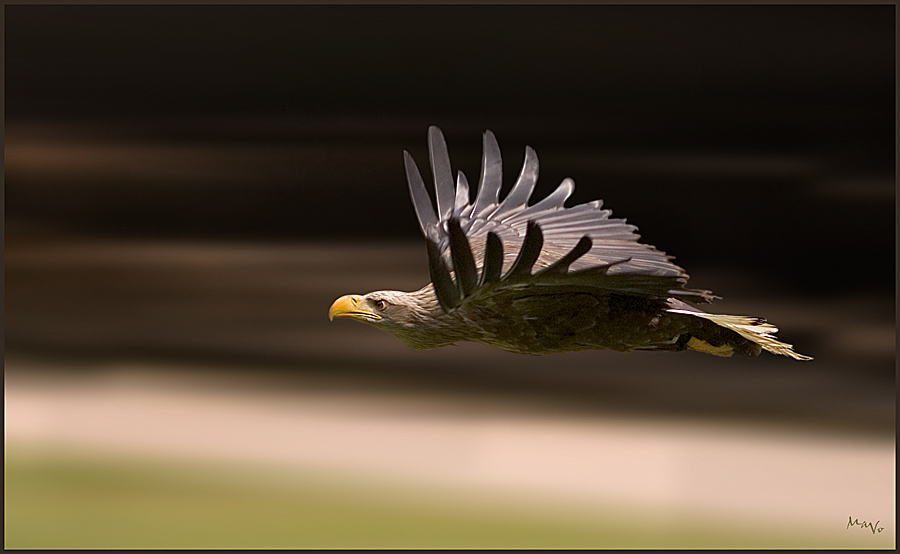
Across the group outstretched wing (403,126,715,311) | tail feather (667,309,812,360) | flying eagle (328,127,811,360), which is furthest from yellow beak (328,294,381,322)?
tail feather (667,309,812,360)

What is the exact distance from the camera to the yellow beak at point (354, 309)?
2.92 meters

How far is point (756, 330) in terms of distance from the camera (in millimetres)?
2867

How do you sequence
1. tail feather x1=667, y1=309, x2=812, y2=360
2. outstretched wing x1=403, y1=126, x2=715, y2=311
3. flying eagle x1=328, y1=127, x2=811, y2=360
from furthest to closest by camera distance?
1. tail feather x1=667, y1=309, x2=812, y2=360
2. flying eagle x1=328, y1=127, x2=811, y2=360
3. outstretched wing x1=403, y1=126, x2=715, y2=311

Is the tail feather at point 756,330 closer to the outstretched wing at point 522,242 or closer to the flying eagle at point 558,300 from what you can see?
the flying eagle at point 558,300

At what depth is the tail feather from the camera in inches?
112

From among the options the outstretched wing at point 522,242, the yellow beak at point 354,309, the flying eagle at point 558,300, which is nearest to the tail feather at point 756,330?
the flying eagle at point 558,300

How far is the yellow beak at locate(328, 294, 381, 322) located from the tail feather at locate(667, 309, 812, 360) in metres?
1.03

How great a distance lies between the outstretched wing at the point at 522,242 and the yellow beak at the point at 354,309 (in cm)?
29

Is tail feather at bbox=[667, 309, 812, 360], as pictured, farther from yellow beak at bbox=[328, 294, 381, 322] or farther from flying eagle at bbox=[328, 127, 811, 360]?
yellow beak at bbox=[328, 294, 381, 322]

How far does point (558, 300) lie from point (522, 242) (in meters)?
0.22

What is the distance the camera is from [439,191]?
3.12m

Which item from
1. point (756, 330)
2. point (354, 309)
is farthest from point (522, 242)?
point (756, 330)


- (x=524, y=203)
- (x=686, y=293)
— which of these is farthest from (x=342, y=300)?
(x=686, y=293)

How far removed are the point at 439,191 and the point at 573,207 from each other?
46 centimetres
